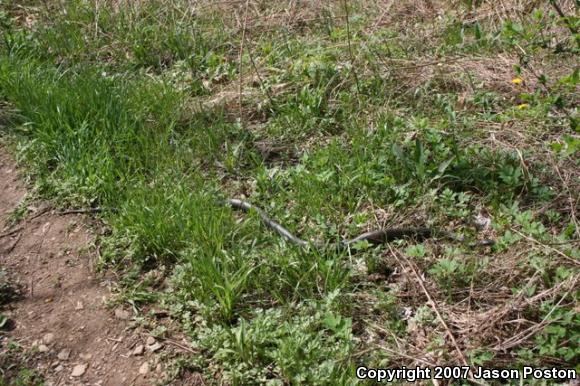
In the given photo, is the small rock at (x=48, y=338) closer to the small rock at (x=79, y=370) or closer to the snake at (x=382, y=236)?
the small rock at (x=79, y=370)

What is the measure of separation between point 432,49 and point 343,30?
72 cm

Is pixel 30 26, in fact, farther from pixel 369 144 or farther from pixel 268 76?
pixel 369 144

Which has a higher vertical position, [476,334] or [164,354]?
[476,334]

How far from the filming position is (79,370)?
3373 millimetres

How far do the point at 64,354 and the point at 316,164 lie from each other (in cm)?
176

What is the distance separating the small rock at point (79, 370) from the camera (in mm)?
3354

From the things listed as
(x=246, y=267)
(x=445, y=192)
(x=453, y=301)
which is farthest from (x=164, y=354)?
(x=445, y=192)

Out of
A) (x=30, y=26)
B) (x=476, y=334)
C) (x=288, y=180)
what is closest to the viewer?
(x=476, y=334)

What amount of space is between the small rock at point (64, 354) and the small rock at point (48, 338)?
99mm

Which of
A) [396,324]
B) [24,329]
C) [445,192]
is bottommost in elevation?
[24,329]

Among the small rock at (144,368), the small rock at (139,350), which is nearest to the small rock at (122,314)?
the small rock at (139,350)

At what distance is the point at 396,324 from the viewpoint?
3.35 metres

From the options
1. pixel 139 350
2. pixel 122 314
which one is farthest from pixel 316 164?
pixel 139 350

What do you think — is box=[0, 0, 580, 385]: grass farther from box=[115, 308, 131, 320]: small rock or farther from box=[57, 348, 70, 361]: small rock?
box=[57, 348, 70, 361]: small rock
